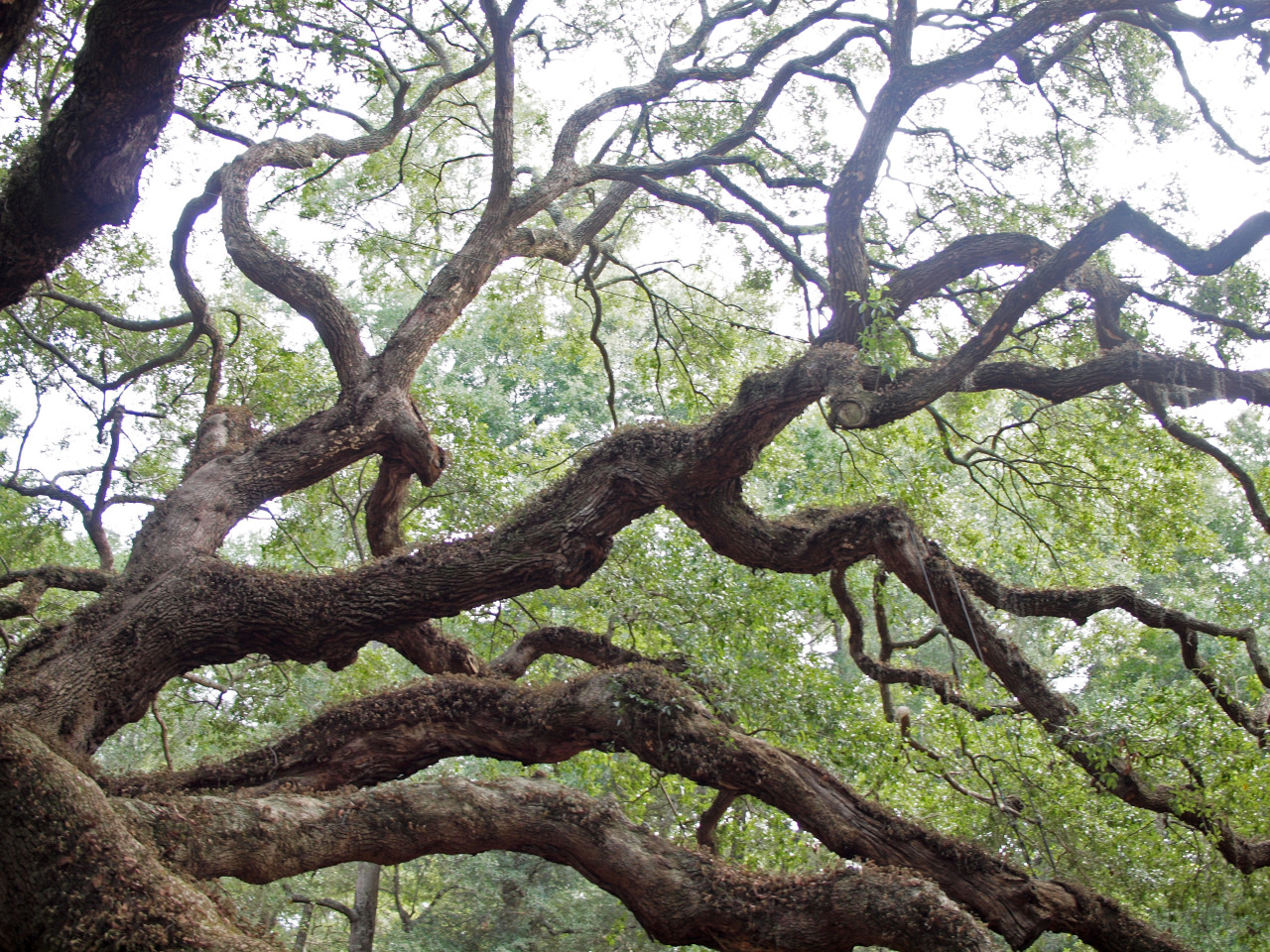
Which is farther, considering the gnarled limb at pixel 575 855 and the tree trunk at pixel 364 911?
the tree trunk at pixel 364 911

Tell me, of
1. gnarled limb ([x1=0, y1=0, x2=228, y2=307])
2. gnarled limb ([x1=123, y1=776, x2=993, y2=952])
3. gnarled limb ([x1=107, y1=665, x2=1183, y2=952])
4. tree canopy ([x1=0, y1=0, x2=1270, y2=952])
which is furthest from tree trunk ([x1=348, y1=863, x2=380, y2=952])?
gnarled limb ([x1=0, y1=0, x2=228, y2=307])

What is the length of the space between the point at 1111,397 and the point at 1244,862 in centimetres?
342

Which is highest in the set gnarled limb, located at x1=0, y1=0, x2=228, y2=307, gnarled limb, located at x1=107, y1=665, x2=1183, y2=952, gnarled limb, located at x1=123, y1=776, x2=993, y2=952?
gnarled limb, located at x1=0, y1=0, x2=228, y2=307

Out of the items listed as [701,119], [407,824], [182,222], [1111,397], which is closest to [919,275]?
[1111,397]

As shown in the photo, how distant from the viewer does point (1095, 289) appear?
6.01 meters

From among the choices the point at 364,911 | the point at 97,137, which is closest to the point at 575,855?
the point at 97,137

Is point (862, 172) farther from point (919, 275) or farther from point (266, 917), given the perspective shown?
point (266, 917)

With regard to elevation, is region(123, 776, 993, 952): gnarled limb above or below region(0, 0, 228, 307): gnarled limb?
below

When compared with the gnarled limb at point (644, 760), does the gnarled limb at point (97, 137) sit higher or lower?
higher

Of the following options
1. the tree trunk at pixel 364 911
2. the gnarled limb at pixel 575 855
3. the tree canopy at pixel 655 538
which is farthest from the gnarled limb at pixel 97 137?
the tree trunk at pixel 364 911

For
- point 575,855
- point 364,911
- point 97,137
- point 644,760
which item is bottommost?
point 575,855

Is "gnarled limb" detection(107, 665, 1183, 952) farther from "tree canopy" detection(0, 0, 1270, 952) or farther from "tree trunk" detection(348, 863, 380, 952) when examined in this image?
"tree trunk" detection(348, 863, 380, 952)

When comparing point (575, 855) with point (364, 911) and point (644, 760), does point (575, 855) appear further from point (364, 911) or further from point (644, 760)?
point (364, 911)

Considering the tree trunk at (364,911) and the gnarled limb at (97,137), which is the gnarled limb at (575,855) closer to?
the gnarled limb at (97,137)
